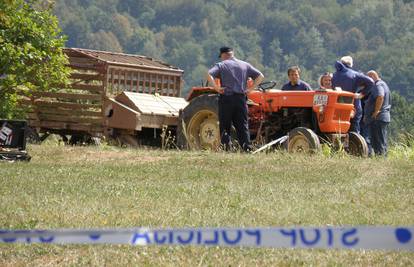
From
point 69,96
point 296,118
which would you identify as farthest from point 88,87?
point 296,118

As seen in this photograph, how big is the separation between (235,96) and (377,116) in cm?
288

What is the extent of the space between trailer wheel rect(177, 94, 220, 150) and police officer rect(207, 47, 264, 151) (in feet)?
3.65

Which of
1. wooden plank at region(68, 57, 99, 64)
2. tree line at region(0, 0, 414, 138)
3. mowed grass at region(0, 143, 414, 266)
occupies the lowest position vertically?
mowed grass at region(0, 143, 414, 266)

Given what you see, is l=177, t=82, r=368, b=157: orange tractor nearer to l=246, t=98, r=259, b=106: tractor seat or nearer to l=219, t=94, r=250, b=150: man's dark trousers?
l=246, t=98, r=259, b=106: tractor seat

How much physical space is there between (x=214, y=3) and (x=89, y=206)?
410 ft

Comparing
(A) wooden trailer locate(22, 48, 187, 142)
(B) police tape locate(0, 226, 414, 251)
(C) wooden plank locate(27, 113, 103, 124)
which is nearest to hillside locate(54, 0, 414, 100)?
(A) wooden trailer locate(22, 48, 187, 142)

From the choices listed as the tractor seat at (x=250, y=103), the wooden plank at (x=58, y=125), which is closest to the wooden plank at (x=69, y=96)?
the wooden plank at (x=58, y=125)

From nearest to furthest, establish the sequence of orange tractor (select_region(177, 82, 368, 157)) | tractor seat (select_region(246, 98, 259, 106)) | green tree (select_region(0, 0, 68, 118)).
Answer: orange tractor (select_region(177, 82, 368, 157))
green tree (select_region(0, 0, 68, 118))
tractor seat (select_region(246, 98, 259, 106))

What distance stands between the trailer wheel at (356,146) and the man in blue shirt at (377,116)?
105 cm

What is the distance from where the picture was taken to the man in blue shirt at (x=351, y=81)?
55.4ft

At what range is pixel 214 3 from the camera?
133250 mm

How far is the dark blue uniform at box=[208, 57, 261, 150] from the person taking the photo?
1582cm

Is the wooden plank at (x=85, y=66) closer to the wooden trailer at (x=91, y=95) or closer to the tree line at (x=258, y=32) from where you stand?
the wooden trailer at (x=91, y=95)

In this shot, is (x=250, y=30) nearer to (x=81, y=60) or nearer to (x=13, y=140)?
(x=81, y=60)
